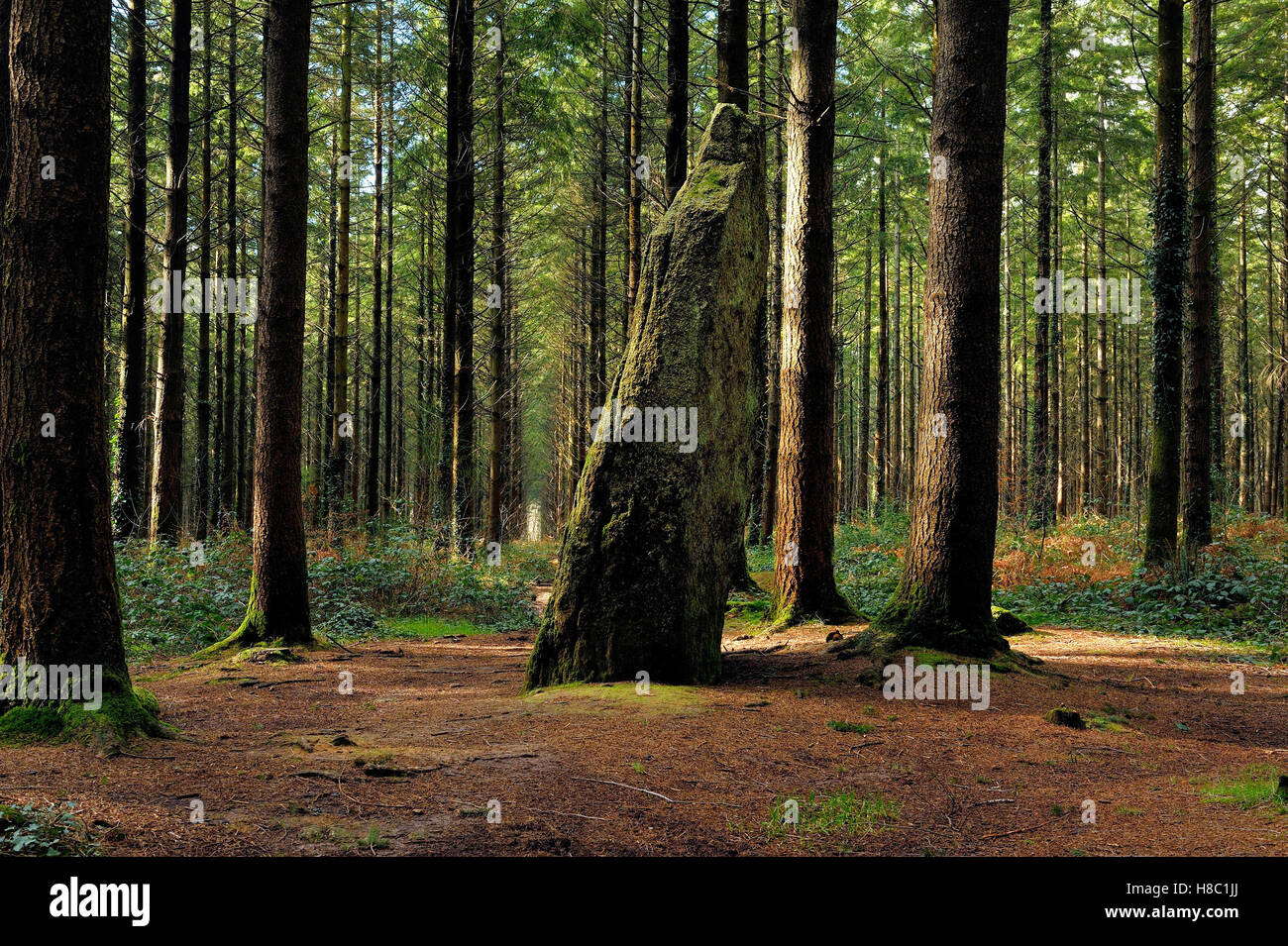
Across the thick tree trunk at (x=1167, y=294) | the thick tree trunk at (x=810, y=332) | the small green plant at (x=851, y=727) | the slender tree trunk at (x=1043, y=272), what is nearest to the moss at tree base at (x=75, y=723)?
the small green plant at (x=851, y=727)

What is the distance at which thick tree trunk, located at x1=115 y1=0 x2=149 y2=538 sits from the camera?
12930 mm

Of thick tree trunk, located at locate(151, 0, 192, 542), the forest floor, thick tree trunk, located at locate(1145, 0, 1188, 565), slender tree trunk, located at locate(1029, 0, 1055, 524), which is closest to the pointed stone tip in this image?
the forest floor

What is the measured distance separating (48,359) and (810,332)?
23.6 feet

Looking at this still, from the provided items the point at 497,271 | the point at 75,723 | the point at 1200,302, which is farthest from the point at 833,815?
the point at 497,271

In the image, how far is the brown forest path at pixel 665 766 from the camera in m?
3.28

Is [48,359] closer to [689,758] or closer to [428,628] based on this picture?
[689,758]

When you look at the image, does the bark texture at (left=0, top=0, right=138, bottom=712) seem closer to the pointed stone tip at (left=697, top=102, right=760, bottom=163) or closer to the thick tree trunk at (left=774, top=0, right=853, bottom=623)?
the pointed stone tip at (left=697, top=102, right=760, bottom=163)

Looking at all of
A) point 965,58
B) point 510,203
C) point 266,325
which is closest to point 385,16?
point 510,203

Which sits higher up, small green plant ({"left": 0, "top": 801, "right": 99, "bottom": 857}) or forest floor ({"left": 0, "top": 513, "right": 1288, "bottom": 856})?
small green plant ({"left": 0, "top": 801, "right": 99, "bottom": 857})

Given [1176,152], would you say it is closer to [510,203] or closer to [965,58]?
[965,58]

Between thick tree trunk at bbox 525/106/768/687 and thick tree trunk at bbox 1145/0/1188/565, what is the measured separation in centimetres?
825

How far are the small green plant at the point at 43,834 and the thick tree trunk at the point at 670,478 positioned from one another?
3550mm

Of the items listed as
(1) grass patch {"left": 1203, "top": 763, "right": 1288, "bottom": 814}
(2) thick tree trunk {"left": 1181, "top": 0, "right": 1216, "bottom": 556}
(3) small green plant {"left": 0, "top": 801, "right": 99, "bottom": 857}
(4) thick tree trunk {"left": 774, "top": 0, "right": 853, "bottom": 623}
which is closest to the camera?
(3) small green plant {"left": 0, "top": 801, "right": 99, "bottom": 857}
